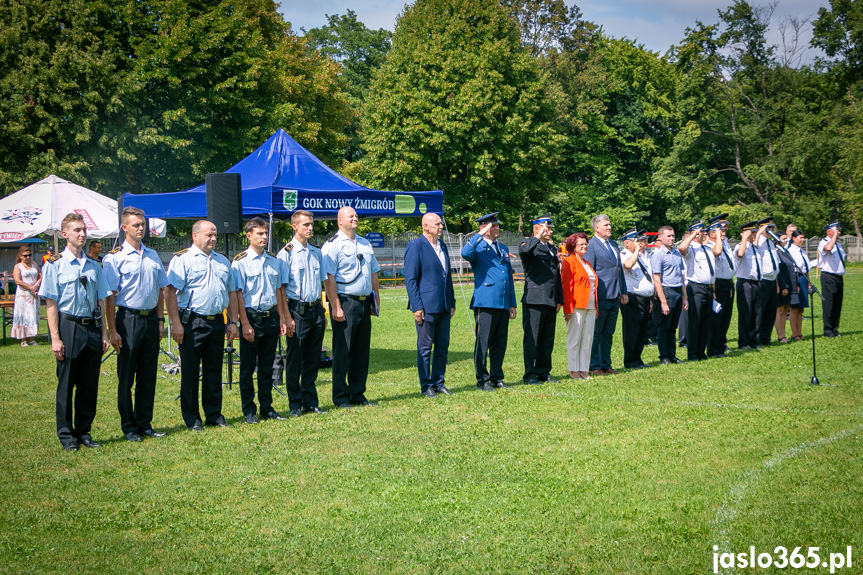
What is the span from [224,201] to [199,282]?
223 centimetres

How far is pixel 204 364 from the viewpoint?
7504mm

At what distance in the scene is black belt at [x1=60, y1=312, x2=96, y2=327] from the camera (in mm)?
6645

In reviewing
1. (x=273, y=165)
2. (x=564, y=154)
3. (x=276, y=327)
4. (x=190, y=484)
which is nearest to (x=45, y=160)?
(x=273, y=165)

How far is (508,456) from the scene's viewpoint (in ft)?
20.4

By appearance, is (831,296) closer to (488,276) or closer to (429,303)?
(488,276)

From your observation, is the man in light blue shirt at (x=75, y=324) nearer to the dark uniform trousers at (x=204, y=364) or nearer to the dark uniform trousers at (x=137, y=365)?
the dark uniform trousers at (x=137, y=365)

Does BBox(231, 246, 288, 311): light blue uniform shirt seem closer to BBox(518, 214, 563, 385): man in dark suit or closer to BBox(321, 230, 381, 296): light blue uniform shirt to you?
BBox(321, 230, 381, 296): light blue uniform shirt

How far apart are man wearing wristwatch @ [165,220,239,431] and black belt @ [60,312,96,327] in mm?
718

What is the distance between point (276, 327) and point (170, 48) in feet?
88.1

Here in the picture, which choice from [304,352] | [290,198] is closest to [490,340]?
[304,352]

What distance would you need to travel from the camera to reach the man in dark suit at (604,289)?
10.6m

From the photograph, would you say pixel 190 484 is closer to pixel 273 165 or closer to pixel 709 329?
pixel 273 165

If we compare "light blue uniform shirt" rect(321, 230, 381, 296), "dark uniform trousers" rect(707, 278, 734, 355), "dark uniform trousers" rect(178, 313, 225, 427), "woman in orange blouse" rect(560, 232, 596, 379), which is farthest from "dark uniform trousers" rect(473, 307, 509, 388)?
"dark uniform trousers" rect(707, 278, 734, 355)

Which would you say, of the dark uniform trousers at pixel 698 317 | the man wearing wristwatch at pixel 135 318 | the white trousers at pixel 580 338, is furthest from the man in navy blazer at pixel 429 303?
the dark uniform trousers at pixel 698 317
